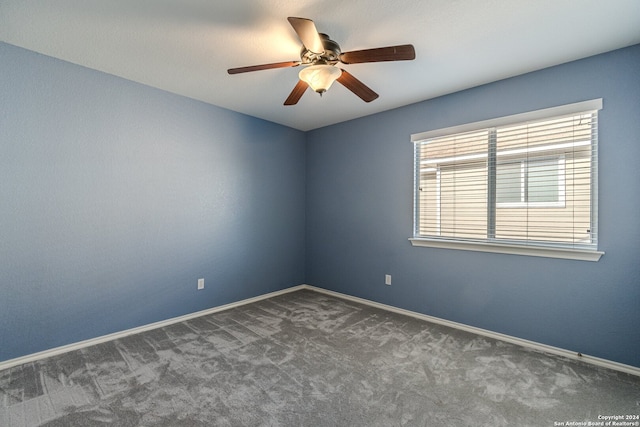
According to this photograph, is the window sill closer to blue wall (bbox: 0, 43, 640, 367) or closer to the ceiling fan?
blue wall (bbox: 0, 43, 640, 367)

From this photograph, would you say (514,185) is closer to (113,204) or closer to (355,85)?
(355,85)

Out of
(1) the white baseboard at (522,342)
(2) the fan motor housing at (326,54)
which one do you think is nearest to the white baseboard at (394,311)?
(1) the white baseboard at (522,342)

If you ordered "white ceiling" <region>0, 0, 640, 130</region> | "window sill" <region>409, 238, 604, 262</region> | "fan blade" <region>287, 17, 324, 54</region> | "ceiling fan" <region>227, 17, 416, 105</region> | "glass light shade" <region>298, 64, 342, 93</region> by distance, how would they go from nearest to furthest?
1. "fan blade" <region>287, 17, 324, 54</region>
2. "ceiling fan" <region>227, 17, 416, 105</region>
3. "white ceiling" <region>0, 0, 640, 130</region>
4. "glass light shade" <region>298, 64, 342, 93</region>
5. "window sill" <region>409, 238, 604, 262</region>

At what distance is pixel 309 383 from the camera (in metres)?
1.97

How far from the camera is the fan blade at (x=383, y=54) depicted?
1647mm

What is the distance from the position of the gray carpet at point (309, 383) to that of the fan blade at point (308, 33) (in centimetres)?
220

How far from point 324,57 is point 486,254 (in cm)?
235

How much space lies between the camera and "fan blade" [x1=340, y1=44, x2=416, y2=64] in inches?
64.9

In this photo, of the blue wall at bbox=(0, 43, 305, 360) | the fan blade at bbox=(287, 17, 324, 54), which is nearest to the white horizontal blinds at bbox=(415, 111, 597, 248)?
the fan blade at bbox=(287, 17, 324, 54)

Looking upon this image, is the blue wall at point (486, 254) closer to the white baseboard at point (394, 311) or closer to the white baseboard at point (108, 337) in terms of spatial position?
the white baseboard at point (394, 311)

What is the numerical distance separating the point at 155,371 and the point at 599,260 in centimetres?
353

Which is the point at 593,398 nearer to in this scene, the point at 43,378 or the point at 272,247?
the point at 272,247

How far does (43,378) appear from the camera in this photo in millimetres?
2000

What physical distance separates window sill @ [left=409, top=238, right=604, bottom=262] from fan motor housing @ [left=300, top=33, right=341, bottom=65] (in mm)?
2152
